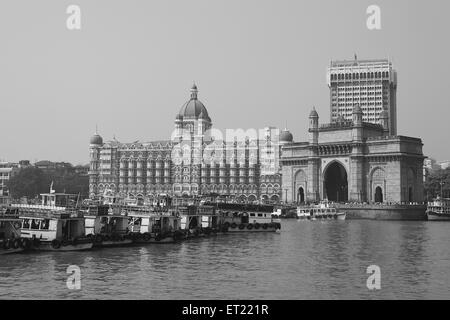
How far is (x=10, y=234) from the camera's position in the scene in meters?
43.6

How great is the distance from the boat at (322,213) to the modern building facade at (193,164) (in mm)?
41650

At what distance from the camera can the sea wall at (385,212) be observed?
10994 cm

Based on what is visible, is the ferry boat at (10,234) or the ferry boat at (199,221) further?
the ferry boat at (199,221)

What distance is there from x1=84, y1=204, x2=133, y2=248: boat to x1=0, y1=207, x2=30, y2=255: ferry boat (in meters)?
5.55

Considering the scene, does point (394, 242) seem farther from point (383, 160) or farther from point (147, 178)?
point (147, 178)

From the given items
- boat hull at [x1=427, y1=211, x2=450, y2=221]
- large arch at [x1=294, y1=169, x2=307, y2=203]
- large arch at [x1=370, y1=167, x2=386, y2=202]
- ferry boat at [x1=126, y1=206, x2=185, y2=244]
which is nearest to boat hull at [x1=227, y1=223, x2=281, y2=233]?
ferry boat at [x1=126, y1=206, x2=185, y2=244]

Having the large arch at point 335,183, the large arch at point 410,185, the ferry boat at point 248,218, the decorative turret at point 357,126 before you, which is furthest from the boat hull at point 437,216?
A: the ferry boat at point 248,218

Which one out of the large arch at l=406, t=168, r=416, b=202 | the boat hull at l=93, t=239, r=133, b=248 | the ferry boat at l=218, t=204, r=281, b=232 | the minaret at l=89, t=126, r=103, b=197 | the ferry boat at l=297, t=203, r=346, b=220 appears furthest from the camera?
the minaret at l=89, t=126, r=103, b=197

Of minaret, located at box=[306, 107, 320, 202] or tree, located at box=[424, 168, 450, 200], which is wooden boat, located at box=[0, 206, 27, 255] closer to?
minaret, located at box=[306, 107, 320, 202]

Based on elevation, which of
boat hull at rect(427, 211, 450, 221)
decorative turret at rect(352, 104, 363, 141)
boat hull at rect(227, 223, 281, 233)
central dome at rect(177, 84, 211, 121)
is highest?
central dome at rect(177, 84, 211, 121)

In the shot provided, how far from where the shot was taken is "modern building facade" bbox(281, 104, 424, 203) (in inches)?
4675

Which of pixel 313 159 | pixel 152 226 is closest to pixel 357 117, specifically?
pixel 313 159

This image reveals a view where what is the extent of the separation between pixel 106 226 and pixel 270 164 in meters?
110

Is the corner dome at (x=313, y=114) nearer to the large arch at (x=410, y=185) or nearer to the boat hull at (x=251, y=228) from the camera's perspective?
the large arch at (x=410, y=185)
